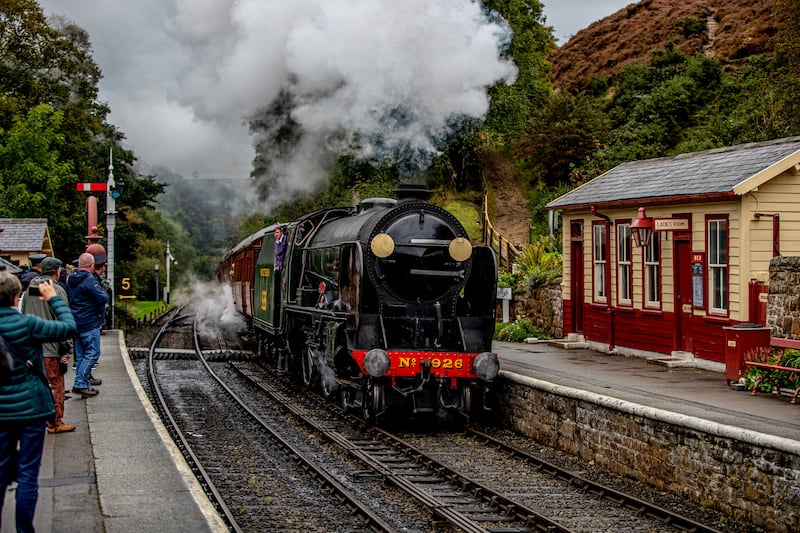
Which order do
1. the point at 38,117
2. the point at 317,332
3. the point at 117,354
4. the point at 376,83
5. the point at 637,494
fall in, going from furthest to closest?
the point at 38,117 < the point at 376,83 < the point at 117,354 < the point at 317,332 < the point at 637,494

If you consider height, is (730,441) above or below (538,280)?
below

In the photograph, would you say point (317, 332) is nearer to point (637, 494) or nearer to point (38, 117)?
point (637, 494)

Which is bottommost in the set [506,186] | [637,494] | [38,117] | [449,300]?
[637,494]

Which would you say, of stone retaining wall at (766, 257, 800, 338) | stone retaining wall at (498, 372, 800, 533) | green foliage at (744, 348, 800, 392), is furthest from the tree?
green foliage at (744, 348, 800, 392)

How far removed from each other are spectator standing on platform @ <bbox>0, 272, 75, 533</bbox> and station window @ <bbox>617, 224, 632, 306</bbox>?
1169 centimetres

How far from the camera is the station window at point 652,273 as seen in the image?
14617 mm

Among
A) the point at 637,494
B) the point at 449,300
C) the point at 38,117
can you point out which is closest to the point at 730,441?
the point at 637,494

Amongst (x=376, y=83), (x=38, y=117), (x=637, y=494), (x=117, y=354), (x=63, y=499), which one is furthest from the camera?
(x=38, y=117)

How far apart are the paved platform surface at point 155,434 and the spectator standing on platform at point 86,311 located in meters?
0.39

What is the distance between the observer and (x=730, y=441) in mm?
7711

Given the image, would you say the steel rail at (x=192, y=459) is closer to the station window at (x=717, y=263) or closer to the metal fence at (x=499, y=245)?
the station window at (x=717, y=263)

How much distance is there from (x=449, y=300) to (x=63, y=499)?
6286 millimetres

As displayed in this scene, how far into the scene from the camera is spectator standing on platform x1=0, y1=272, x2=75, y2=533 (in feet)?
17.0

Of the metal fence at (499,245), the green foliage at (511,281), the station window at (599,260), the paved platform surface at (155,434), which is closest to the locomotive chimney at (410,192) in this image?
the paved platform surface at (155,434)
